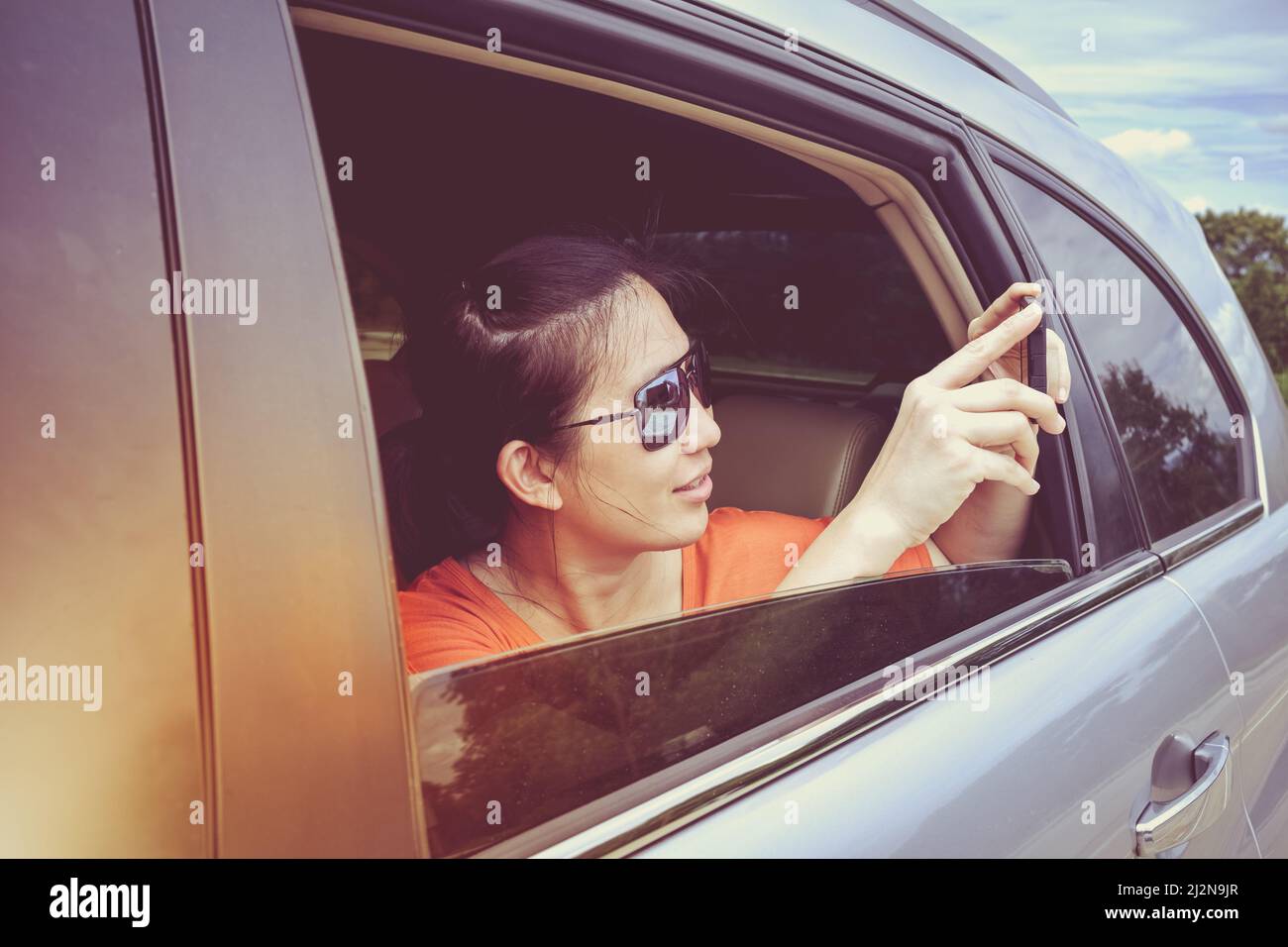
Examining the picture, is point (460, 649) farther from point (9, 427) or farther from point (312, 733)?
point (9, 427)

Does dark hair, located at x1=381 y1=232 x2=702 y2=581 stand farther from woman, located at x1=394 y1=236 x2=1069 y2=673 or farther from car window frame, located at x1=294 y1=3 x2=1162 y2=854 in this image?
car window frame, located at x1=294 y1=3 x2=1162 y2=854

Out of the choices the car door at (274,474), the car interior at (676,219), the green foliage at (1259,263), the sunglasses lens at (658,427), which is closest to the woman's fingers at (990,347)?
the car interior at (676,219)

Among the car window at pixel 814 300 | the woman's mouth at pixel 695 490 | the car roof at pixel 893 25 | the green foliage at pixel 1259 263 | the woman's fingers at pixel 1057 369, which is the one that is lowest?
the woman's mouth at pixel 695 490

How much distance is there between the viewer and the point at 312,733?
80 centimetres

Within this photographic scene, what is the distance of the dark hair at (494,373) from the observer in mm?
1651

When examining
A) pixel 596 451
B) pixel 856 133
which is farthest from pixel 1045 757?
pixel 856 133

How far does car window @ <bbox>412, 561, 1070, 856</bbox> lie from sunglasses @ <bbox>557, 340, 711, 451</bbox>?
16.6 inches

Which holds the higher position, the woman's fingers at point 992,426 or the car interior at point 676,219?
the car interior at point 676,219

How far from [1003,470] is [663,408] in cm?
55

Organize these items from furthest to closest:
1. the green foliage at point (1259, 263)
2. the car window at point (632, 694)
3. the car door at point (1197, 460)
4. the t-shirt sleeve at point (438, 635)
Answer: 1. the green foliage at point (1259, 263)
2. the car door at point (1197, 460)
3. the t-shirt sleeve at point (438, 635)
4. the car window at point (632, 694)

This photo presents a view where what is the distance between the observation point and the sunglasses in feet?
5.49

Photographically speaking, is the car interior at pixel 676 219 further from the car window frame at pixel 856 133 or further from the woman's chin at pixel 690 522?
the woman's chin at pixel 690 522

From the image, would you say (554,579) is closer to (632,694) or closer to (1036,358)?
(632,694)
